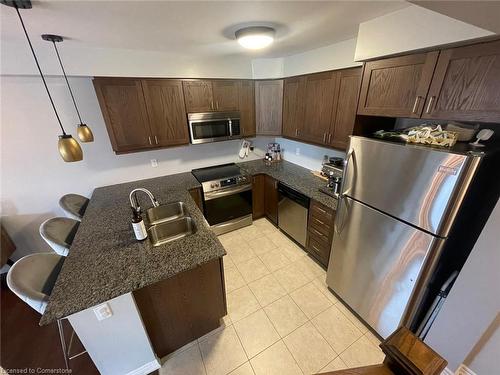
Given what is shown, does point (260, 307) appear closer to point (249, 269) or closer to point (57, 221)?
point (249, 269)

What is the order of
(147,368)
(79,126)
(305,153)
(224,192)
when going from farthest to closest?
(305,153)
(224,192)
(79,126)
(147,368)

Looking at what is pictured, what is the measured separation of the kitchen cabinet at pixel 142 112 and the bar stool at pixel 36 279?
1271mm

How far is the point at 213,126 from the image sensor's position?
276 centimetres

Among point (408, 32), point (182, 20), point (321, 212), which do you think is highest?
point (182, 20)

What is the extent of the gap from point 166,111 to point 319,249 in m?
2.49

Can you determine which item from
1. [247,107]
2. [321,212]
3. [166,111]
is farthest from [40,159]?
[321,212]

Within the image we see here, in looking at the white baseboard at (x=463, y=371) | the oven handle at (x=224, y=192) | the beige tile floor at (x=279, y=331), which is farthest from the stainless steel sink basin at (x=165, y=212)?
the white baseboard at (x=463, y=371)

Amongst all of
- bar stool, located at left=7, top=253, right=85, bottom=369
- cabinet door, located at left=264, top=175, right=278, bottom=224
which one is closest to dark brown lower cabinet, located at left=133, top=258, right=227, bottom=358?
bar stool, located at left=7, top=253, right=85, bottom=369

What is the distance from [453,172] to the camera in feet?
3.65

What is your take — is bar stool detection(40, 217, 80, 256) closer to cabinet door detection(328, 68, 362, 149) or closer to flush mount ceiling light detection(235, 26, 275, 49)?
flush mount ceiling light detection(235, 26, 275, 49)

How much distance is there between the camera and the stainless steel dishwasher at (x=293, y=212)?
2562 millimetres

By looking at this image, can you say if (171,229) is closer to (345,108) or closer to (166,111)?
(166,111)

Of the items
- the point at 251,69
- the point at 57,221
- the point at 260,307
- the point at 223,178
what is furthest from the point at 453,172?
the point at 57,221

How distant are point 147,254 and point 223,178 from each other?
1.54 meters
